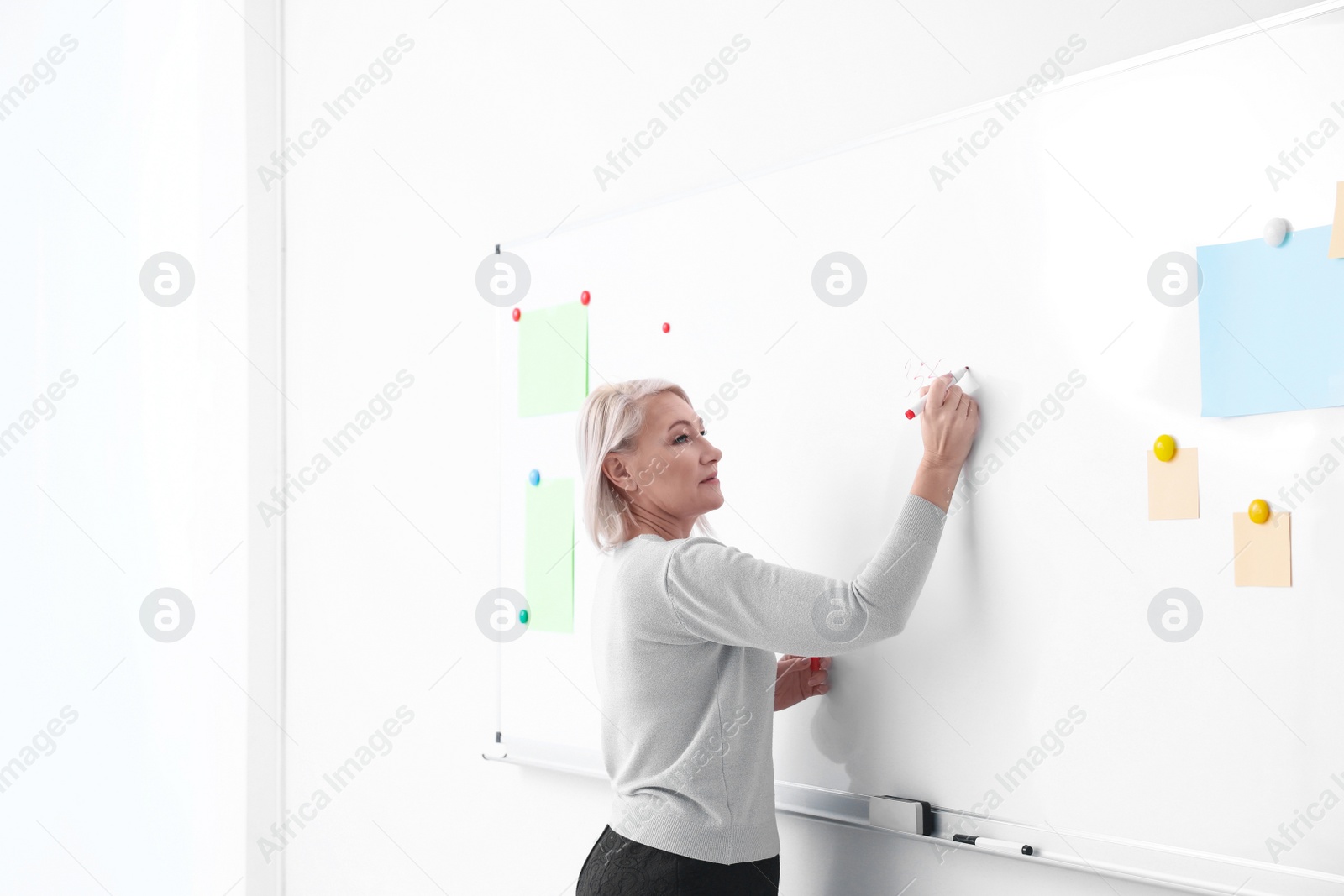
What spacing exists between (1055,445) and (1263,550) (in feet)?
0.91

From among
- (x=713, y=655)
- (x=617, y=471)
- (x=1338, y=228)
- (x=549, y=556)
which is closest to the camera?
(x=1338, y=228)

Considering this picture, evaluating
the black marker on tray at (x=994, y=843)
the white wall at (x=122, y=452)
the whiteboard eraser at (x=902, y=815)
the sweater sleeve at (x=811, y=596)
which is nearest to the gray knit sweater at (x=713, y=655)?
the sweater sleeve at (x=811, y=596)

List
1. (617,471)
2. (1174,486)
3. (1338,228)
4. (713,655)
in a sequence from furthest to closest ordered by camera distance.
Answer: (617,471) → (713,655) → (1174,486) → (1338,228)

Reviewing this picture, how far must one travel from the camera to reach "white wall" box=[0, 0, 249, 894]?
2.78 metres

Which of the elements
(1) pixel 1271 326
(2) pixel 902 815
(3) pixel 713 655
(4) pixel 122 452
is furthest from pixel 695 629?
(4) pixel 122 452

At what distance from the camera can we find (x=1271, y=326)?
1.24 m

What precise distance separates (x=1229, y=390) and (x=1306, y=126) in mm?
305

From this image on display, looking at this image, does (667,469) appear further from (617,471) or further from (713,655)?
(713,655)

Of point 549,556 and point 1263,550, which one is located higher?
point 1263,550

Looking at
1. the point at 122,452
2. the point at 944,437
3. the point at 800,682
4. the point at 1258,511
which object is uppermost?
the point at 1258,511

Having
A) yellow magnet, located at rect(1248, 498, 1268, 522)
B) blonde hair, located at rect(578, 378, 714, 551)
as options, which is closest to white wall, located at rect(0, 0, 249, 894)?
blonde hair, located at rect(578, 378, 714, 551)

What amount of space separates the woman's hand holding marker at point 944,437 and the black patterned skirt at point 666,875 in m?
0.57

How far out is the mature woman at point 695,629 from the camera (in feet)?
4.57

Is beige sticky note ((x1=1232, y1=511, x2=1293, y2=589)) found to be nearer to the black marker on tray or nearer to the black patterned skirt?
the black marker on tray
